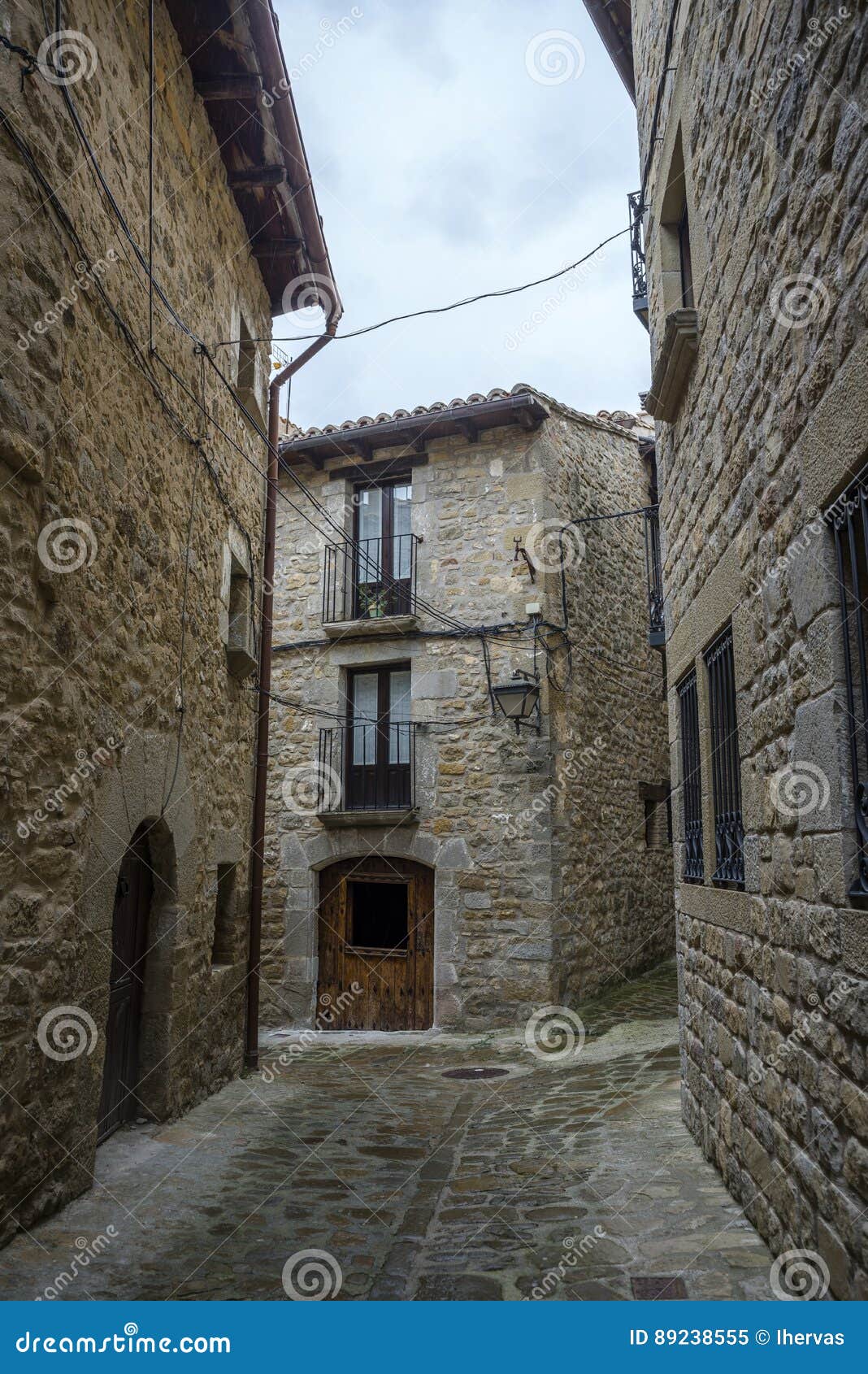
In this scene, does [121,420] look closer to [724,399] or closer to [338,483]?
[724,399]

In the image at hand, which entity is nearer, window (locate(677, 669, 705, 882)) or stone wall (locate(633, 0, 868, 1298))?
stone wall (locate(633, 0, 868, 1298))

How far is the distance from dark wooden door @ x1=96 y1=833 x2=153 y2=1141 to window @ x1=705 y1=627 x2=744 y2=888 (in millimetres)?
2766

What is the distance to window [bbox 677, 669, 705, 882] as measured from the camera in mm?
4637

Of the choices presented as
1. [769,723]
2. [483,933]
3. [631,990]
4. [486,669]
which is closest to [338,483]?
[486,669]

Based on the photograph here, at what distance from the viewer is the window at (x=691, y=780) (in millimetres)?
4637

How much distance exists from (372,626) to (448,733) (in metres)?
1.49

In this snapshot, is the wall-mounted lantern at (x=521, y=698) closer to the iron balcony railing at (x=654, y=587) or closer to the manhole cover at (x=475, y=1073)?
the iron balcony railing at (x=654, y=587)

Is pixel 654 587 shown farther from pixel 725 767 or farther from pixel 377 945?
pixel 725 767

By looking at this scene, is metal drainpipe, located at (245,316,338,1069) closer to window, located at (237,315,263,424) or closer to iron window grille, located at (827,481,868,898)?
window, located at (237,315,263,424)

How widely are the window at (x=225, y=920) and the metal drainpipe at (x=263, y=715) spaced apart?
358mm

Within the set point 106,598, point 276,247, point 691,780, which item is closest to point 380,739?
point 276,247

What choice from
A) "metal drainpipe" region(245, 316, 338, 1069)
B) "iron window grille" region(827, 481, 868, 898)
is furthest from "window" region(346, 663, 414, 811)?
"iron window grille" region(827, 481, 868, 898)

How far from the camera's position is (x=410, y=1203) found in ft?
13.3

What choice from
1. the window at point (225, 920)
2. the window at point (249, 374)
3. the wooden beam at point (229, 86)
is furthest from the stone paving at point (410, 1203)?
the wooden beam at point (229, 86)
